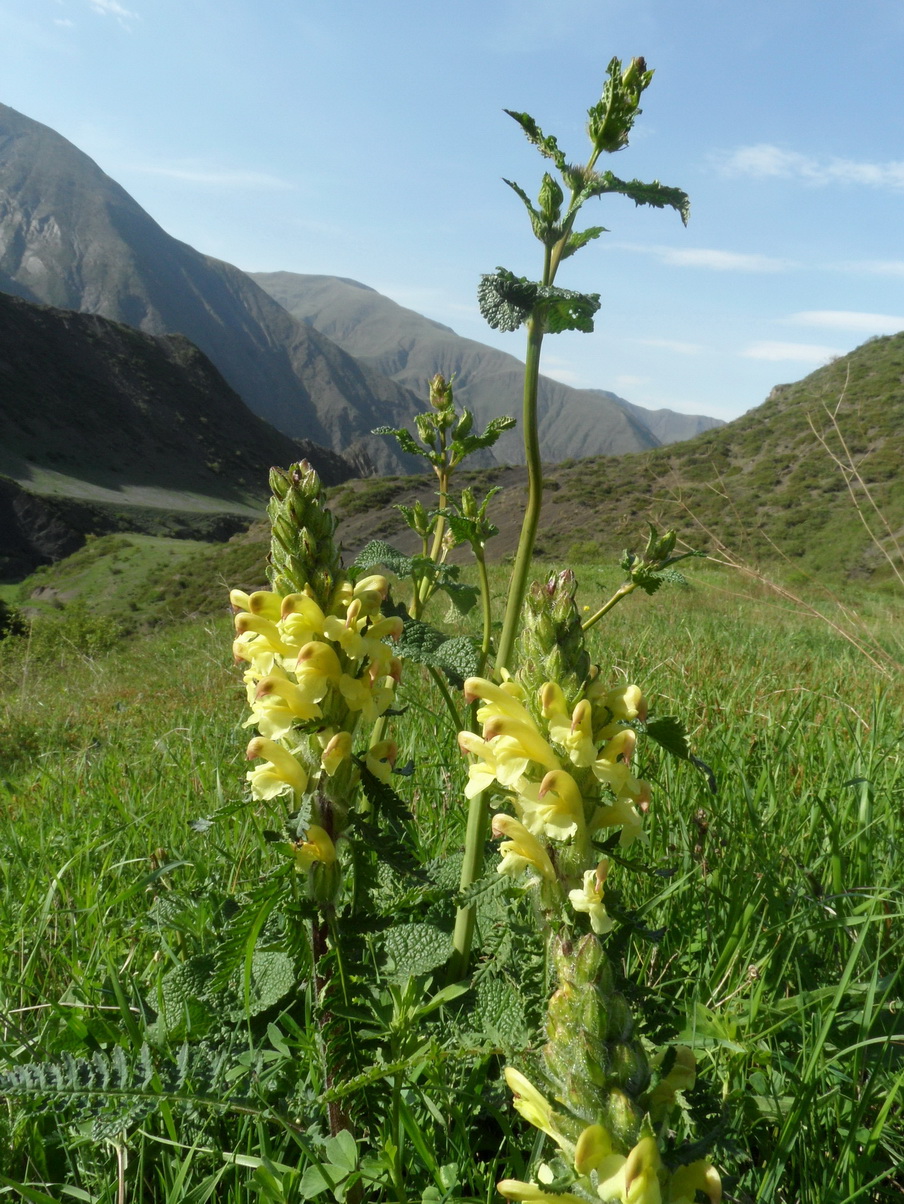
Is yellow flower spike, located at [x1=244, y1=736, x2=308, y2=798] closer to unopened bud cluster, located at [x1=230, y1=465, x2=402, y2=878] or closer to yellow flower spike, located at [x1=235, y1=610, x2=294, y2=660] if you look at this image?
unopened bud cluster, located at [x1=230, y1=465, x2=402, y2=878]

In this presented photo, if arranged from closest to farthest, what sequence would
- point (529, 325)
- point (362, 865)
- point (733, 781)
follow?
point (362, 865), point (529, 325), point (733, 781)

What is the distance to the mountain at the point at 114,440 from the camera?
5628 cm

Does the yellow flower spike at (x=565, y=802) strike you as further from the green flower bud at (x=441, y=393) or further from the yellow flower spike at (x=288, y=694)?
the green flower bud at (x=441, y=393)

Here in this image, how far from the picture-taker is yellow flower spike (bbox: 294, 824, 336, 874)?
1.05m

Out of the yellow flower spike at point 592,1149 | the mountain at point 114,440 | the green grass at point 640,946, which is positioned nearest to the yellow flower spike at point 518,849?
the green grass at point 640,946

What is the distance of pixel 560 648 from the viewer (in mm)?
941

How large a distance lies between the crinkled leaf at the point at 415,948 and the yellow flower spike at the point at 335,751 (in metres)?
0.40

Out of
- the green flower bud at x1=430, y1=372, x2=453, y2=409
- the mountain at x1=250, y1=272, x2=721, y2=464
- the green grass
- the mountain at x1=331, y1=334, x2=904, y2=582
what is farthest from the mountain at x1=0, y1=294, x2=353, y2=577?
the green flower bud at x1=430, y1=372, x2=453, y2=409

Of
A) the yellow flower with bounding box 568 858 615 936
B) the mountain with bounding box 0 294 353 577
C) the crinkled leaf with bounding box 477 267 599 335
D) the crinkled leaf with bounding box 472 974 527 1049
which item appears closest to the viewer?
the yellow flower with bounding box 568 858 615 936

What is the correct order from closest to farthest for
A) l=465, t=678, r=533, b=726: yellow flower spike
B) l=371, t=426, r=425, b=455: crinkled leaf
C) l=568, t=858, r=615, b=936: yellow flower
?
l=568, t=858, r=615, b=936: yellow flower, l=465, t=678, r=533, b=726: yellow flower spike, l=371, t=426, r=425, b=455: crinkled leaf

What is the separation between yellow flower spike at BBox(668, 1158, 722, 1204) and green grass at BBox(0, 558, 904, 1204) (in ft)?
0.20

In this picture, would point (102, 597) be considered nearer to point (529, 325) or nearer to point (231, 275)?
point (529, 325)

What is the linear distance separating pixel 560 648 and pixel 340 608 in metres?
0.37

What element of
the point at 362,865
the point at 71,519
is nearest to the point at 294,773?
the point at 362,865
